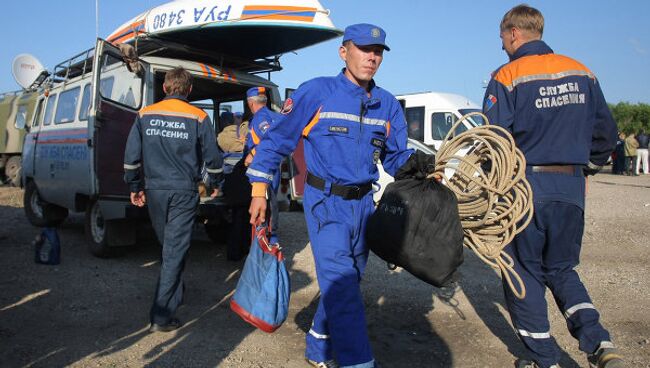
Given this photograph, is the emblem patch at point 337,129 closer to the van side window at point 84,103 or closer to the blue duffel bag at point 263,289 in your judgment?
the blue duffel bag at point 263,289

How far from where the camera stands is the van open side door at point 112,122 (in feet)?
18.8

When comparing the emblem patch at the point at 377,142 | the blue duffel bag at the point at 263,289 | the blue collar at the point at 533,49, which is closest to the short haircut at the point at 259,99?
the emblem patch at the point at 377,142

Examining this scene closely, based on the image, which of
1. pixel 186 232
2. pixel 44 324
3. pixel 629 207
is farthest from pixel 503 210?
pixel 629 207

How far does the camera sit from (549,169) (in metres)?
3.12

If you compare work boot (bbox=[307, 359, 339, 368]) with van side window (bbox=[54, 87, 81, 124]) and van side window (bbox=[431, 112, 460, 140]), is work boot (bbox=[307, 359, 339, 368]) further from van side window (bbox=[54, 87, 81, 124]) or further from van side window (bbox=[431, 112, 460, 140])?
van side window (bbox=[431, 112, 460, 140])

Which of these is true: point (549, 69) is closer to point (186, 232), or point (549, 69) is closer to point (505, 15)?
point (505, 15)

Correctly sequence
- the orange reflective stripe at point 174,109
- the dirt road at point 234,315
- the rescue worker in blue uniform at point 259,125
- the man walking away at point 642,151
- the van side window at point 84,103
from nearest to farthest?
the dirt road at point 234,315, the orange reflective stripe at point 174,109, the rescue worker in blue uniform at point 259,125, the van side window at point 84,103, the man walking away at point 642,151

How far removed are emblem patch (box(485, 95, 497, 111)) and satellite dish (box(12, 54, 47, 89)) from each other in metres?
11.8

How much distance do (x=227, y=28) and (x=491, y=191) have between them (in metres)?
4.23

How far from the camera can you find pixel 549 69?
308 cm

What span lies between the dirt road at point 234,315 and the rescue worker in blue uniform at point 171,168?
49cm

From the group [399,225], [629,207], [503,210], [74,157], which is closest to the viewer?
[399,225]

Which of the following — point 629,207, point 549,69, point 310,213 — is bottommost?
point 629,207

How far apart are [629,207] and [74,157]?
10981 millimetres
